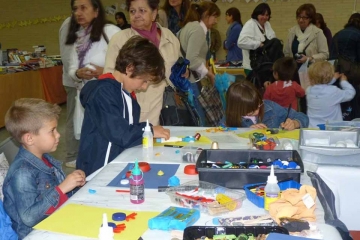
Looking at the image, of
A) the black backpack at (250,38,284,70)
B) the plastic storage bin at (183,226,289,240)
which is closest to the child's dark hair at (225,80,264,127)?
the plastic storage bin at (183,226,289,240)

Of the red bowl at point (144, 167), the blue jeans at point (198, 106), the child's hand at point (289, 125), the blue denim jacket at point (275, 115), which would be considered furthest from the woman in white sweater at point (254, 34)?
the red bowl at point (144, 167)

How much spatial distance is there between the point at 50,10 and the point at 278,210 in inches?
387

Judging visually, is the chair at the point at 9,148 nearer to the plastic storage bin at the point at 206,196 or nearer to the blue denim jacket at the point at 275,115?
the plastic storage bin at the point at 206,196

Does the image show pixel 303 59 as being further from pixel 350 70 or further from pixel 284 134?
pixel 284 134

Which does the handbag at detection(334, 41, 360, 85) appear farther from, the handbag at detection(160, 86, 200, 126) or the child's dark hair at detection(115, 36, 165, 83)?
the child's dark hair at detection(115, 36, 165, 83)

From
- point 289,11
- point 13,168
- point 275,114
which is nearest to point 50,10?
point 289,11

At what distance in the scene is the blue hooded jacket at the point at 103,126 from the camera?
2.47 metres

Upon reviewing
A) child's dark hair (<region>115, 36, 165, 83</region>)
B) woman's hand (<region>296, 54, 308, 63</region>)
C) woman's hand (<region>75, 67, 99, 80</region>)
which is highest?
child's dark hair (<region>115, 36, 165, 83</region>)

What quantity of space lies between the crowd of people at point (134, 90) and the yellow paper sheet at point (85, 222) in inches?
9.5

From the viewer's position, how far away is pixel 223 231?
1.35m

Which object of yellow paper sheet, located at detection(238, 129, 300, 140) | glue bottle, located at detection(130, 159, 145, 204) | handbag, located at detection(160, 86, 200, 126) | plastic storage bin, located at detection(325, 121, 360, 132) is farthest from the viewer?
handbag, located at detection(160, 86, 200, 126)

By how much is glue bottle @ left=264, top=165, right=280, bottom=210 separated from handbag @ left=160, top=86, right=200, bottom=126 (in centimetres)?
156

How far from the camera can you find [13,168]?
76.2 inches

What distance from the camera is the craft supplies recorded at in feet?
4.92
